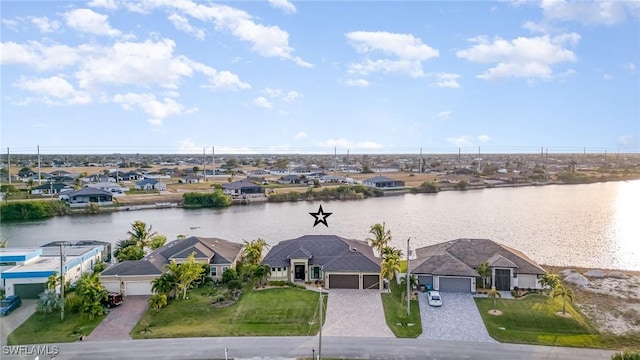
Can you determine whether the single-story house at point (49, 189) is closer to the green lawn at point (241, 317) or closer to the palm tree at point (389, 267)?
the green lawn at point (241, 317)

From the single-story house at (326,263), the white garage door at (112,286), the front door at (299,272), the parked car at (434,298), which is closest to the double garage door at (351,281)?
the single-story house at (326,263)

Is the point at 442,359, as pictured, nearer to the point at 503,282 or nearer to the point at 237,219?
the point at 503,282

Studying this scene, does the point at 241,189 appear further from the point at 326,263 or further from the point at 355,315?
the point at 355,315

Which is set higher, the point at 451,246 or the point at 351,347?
the point at 451,246

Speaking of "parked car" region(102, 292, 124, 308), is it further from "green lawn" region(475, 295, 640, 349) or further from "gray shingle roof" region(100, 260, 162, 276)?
"green lawn" region(475, 295, 640, 349)

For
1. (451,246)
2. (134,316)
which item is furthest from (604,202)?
(134,316)
